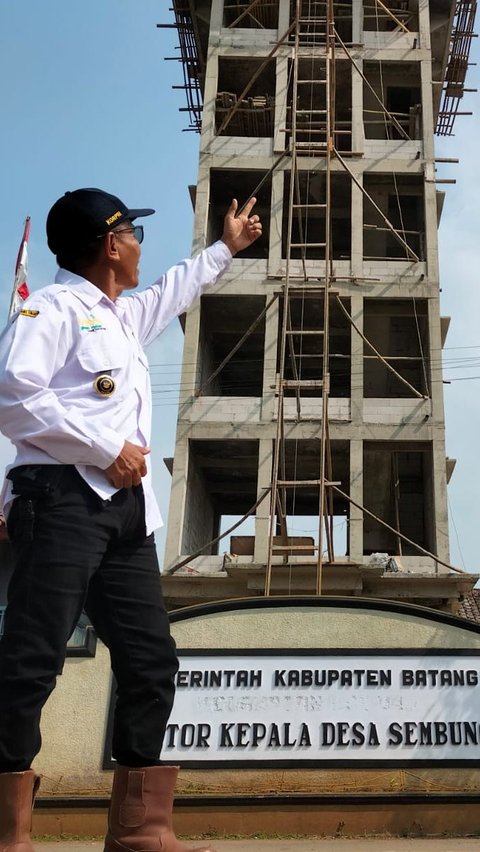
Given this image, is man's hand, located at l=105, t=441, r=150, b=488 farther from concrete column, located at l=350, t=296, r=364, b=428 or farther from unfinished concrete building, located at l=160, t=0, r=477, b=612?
concrete column, located at l=350, t=296, r=364, b=428

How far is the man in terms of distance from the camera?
7.08 feet

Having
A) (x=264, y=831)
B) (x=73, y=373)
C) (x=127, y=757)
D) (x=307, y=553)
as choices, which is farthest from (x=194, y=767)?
(x=307, y=553)

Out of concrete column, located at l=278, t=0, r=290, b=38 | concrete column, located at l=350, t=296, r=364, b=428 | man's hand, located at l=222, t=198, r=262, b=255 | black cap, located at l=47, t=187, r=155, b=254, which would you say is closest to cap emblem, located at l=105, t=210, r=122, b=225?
black cap, located at l=47, t=187, r=155, b=254

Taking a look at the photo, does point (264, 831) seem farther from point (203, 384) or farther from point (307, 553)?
point (203, 384)

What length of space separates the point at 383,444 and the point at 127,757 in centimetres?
1672

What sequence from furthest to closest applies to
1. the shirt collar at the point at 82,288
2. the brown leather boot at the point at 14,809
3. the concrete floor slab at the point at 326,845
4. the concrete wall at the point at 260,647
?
the concrete wall at the point at 260,647, the concrete floor slab at the point at 326,845, the shirt collar at the point at 82,288, the brown leather boot at the point at 14,809

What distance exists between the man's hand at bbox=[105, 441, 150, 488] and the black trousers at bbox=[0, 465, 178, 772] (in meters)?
0.07

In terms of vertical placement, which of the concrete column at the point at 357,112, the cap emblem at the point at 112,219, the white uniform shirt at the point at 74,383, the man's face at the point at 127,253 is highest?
the concrete column at the point at 357,112

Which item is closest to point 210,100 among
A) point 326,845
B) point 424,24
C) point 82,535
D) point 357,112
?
point 357,112

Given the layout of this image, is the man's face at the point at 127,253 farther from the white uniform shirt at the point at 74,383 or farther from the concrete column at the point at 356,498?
the concrete column at the point at 356,498

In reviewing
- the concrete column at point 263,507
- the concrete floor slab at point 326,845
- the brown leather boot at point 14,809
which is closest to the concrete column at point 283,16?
the concrete column at point 263,507

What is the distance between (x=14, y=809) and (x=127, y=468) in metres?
0.90

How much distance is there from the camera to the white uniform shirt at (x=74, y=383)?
2.26m

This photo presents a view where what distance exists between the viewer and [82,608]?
2318mm
